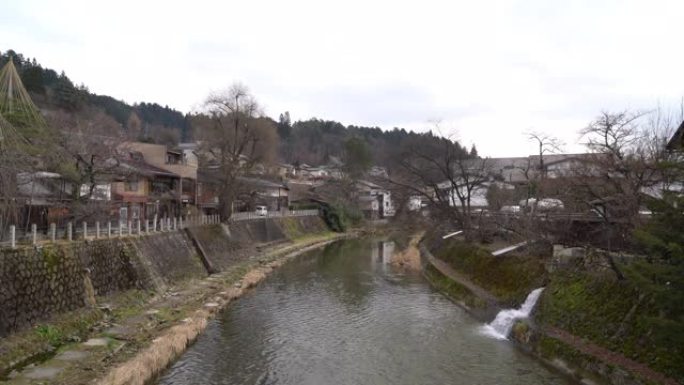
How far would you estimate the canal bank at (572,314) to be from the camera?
42.0ft

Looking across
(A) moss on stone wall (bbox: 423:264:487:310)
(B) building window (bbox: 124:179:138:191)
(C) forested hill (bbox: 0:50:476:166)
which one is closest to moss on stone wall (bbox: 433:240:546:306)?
(A) moss on stone wall (bbox: 423:264:487:310)

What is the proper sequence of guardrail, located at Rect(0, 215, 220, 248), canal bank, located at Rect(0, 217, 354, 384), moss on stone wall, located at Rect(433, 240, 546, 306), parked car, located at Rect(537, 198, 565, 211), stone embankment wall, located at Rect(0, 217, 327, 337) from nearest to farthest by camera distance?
1. canal bank, located at Rect(0, 217, 354, 384)
2. stone embankment wall, located at Rect(0, 217, 327, 337)
3. guardrail, located at Rect(0, 215, 220, 248)
4. moss on stone wall, located at Rect(433, 240, 546, 306)
5. parked car, located at Rect(537, 198, 565, 211)

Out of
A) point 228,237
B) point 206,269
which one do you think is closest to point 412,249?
point 228,237

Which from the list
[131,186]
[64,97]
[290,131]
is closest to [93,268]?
[131,186]

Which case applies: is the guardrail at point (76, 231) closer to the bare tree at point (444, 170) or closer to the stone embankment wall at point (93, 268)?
the stone embankment wall at point (93, 268)

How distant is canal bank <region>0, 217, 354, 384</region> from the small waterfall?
1101cm

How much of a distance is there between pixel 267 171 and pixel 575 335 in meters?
37.4

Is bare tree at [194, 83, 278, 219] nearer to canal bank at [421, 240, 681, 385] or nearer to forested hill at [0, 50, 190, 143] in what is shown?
forested hill at [0, 50, 190, 143]

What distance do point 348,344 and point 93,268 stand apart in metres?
9.83

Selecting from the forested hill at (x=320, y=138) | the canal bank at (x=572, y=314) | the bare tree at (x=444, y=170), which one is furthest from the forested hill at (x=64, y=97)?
the forested hill at (x=320, y=138)

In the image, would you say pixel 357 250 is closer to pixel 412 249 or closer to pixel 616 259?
pixel 412 249

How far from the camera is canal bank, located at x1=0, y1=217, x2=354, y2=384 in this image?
12.6m

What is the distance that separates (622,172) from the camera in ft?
55.4

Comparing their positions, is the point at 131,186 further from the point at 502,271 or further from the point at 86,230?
the point at 502,271
